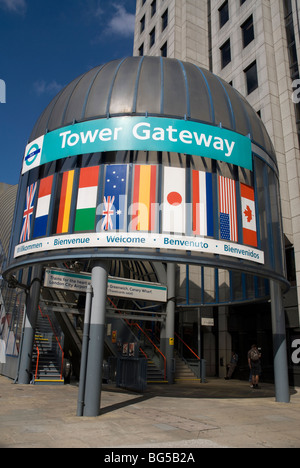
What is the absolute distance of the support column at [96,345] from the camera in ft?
30.5

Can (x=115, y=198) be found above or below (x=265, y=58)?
below

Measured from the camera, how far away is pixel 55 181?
38.7 ft

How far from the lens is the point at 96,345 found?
9.66 m

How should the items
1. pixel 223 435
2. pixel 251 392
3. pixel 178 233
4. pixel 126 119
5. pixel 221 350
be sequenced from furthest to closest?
pixel 221 350, pixel 251 392, pixel 126 119, pixel 178 233, pixel 223 435

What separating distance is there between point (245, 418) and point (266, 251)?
5.01 m

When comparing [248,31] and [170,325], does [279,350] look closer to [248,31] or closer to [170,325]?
[170,325]

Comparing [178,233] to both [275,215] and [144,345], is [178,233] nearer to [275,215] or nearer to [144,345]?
[275,215]

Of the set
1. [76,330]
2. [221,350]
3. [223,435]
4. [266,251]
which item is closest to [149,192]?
[266,251]

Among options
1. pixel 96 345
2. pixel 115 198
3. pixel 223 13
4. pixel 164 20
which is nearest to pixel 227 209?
pixel 115 198

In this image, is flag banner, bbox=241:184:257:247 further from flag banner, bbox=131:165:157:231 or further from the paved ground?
the paved ground

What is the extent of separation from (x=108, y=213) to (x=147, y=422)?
5.27 metres

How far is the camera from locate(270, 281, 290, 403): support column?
13.3 metres

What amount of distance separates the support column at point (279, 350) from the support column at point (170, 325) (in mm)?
6695

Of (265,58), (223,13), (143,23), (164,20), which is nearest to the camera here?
(265,58)
